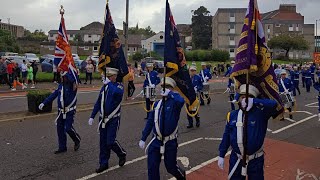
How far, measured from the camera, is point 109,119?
767 centimetres

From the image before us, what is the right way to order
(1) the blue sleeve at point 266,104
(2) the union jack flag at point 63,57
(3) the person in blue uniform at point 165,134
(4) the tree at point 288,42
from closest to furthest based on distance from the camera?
(1) the blue sleeve at point 266,104 < (3) the person in blue uniform at point 165,134 < (2) the union jack flag at point 63,57 < (4) the tree at point 288,42

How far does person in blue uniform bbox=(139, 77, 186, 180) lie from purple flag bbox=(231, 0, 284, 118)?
134 centimetres

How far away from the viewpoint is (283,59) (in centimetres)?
7375

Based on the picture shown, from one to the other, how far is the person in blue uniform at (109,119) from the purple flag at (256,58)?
3.11m

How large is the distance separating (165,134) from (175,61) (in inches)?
48.4

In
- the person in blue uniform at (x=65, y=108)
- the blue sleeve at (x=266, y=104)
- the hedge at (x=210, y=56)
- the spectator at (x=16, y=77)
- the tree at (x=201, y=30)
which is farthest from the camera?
the tree at (x=201, y=30)

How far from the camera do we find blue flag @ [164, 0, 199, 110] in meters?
6.43

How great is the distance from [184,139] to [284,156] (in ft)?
9.07

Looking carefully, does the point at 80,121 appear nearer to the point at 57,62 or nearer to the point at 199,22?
the point at 57,62

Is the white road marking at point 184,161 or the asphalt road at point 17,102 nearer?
the white road marking at point 184,161

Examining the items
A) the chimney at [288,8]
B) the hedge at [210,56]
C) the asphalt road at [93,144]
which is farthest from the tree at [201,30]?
the asphalt road at [93,144]

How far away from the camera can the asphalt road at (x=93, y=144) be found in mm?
7590

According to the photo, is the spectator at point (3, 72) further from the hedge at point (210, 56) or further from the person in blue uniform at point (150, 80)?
the hedge at point (210, 56)

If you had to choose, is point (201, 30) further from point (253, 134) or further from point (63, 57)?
point (253, 134)
